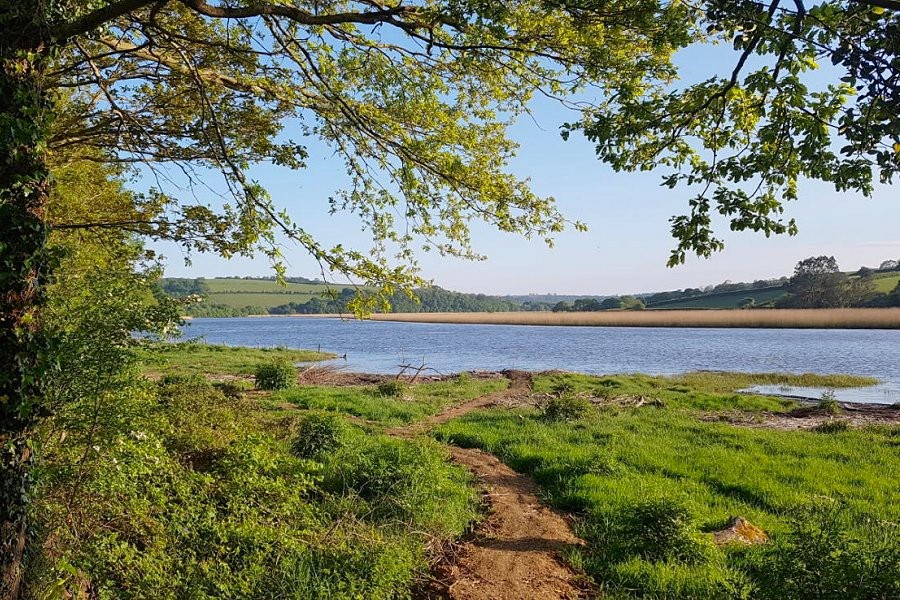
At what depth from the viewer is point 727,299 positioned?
327ft

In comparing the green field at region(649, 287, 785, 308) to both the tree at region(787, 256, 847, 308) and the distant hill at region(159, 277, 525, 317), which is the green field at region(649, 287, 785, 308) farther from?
the distant hill at region(159, 277, 525, 317)

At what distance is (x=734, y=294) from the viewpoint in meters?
103

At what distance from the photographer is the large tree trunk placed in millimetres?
4148

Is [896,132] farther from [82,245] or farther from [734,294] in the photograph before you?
[734,294]

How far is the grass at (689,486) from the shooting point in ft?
18.2

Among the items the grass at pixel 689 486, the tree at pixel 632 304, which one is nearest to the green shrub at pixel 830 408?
the grass at pixel 689 486

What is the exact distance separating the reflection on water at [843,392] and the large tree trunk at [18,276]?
26657 millimetres

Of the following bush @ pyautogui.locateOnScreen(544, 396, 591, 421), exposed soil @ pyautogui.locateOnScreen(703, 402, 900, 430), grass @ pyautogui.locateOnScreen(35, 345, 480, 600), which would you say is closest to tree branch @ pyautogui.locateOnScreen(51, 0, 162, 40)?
grass @ pyautogui.locateOnScreen(35, 345, 480, 600)

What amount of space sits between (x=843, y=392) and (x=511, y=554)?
26662 mm

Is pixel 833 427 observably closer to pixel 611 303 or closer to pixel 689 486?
pixel 689 486

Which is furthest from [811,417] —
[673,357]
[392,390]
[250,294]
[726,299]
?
[250,294]

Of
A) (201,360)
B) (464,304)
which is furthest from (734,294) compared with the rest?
(201,360)

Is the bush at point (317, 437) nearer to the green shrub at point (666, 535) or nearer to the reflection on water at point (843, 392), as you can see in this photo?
the green shrub at point (666, 535)

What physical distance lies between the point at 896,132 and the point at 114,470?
712 centimetres
